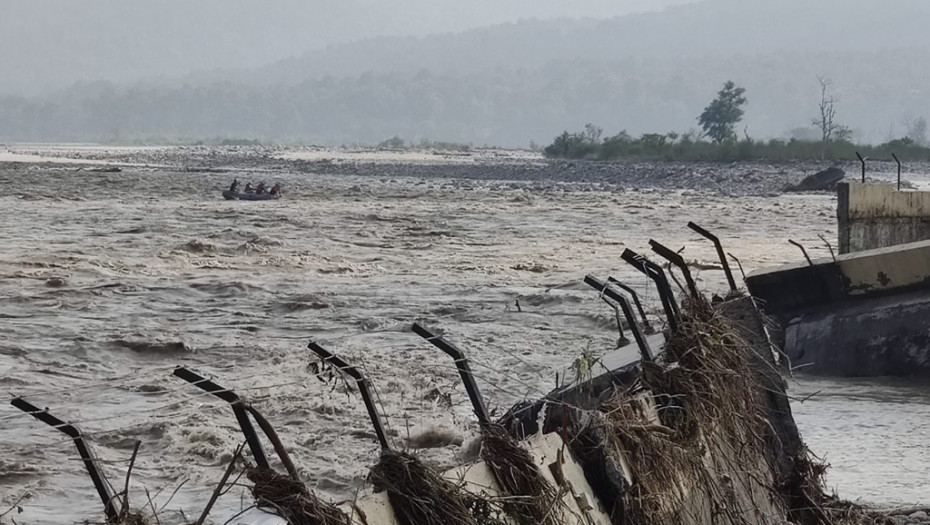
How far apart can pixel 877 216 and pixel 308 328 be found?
6729 mm

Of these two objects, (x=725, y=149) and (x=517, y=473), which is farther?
(x=725, y=149)

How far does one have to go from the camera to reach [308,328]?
11.9 metres

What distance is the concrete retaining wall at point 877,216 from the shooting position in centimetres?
1383

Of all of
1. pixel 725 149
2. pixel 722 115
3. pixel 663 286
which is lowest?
pixel 725 149

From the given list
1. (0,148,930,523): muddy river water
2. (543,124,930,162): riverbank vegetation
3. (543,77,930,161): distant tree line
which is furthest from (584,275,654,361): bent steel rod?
(543,124,930,162): riverbank vegetation

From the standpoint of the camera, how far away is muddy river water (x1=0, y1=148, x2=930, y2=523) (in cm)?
743

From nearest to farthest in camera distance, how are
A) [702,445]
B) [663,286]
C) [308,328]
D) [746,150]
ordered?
1. [702,445]
2. [663,286]
3. [308,328]
4. [746,150]

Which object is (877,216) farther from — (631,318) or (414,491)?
(414,491)

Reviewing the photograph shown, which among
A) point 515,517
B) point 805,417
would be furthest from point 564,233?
point 515,517

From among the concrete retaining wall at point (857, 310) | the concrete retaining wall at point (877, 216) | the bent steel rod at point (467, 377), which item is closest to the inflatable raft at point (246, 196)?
the concrete retaining wall at point (877, 216)

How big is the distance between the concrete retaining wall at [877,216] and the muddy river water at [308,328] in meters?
1.66

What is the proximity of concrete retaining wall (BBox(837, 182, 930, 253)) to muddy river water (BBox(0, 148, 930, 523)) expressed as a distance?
166cm

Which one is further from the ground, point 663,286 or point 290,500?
point 663,286

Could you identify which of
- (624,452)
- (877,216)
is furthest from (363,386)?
(877,216)
